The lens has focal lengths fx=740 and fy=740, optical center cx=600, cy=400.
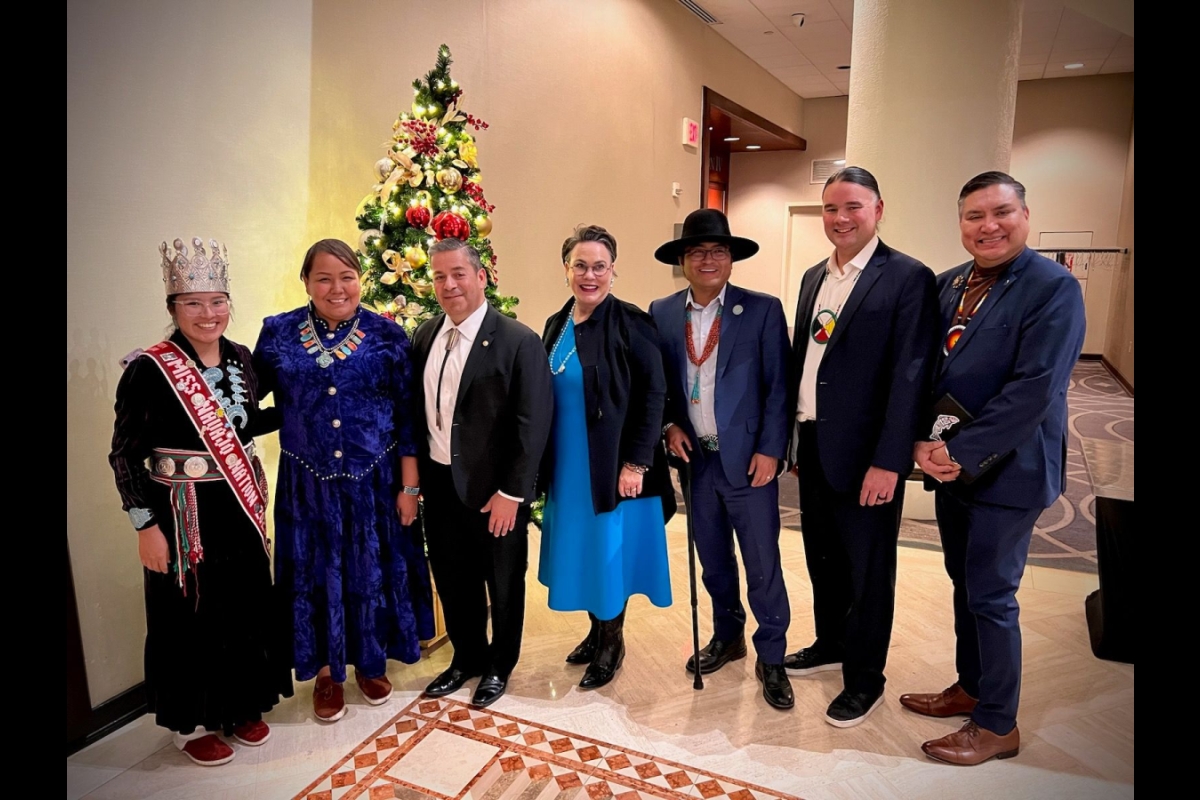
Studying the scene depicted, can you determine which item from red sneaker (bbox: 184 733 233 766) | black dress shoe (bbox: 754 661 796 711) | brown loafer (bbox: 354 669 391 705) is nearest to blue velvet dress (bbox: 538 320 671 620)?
Answer: black dress shoe (bbox: 754 661 796 711)

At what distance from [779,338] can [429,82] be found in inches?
74.1

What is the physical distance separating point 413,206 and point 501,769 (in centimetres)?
211

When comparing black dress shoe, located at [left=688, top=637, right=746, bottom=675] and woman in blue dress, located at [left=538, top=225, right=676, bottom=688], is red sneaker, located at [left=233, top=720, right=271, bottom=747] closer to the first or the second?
woman in blue dress, located at [left=538, top=225, right=676, bottom=688]

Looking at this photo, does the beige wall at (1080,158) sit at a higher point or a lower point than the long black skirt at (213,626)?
higher

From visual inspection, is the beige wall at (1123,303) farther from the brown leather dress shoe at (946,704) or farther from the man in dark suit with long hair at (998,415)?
the man in dark suit with long hair at (998,415)

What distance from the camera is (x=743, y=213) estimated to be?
11070 millimetres

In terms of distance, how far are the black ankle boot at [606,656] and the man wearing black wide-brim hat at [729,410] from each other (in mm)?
397

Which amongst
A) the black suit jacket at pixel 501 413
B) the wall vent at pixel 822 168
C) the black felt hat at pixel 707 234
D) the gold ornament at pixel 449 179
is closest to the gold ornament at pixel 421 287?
the gold ornament at pixel 449 179

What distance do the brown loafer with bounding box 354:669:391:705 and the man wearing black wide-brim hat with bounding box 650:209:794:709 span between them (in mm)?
1243

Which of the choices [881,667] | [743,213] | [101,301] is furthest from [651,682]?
[743,213]

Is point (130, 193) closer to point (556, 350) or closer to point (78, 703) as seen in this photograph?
point (556, 350)

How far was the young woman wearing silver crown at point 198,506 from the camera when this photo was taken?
213cm
